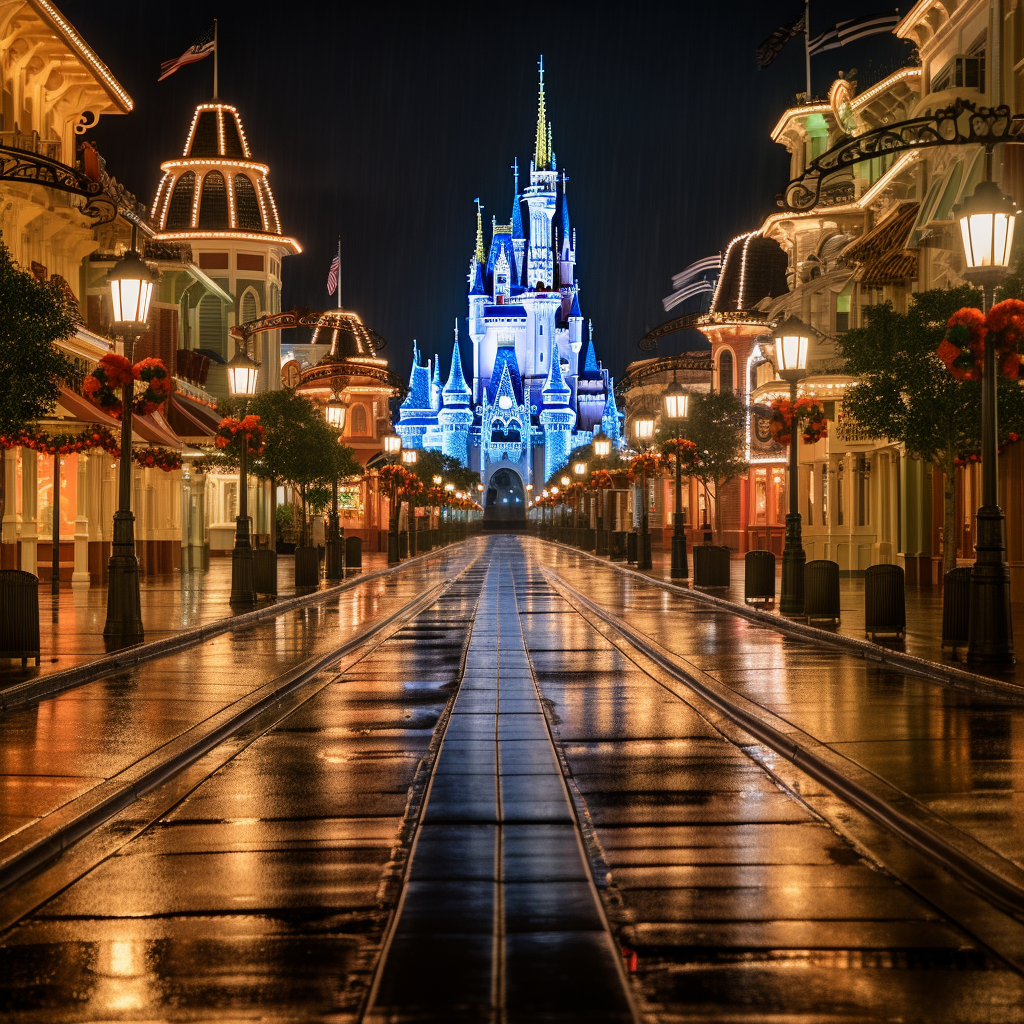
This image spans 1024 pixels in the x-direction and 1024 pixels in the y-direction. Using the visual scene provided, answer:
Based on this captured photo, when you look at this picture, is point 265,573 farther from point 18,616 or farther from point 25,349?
point 18,616

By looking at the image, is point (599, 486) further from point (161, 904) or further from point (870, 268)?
point (161, 904)

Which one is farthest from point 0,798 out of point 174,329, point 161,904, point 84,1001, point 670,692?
point 174,329

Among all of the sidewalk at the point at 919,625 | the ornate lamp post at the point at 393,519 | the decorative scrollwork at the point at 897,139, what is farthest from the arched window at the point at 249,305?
the decorative scrollwork at the point at 897,139

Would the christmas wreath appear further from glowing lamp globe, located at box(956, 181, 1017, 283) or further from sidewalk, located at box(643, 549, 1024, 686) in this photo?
glowing lamp globe, located at box(956, 181, 1017, 283)

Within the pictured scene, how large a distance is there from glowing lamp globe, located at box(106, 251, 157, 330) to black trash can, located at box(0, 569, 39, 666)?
15.8 ft

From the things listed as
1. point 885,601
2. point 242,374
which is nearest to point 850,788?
point 885,601

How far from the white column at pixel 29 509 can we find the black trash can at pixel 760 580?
18.6 metres

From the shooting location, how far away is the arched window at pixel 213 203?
229 ft

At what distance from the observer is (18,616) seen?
15289 mm

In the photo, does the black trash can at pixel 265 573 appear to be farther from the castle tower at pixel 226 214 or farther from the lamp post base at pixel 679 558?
the castle tower at pixel 226 214

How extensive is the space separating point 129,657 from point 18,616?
73.5 inches

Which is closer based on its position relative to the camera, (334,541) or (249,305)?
(334,541)

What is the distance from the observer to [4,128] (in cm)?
3253

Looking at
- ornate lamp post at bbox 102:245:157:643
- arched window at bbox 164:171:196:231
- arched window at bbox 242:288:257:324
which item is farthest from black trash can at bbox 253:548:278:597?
arched window at bbox 164:171:196:231
